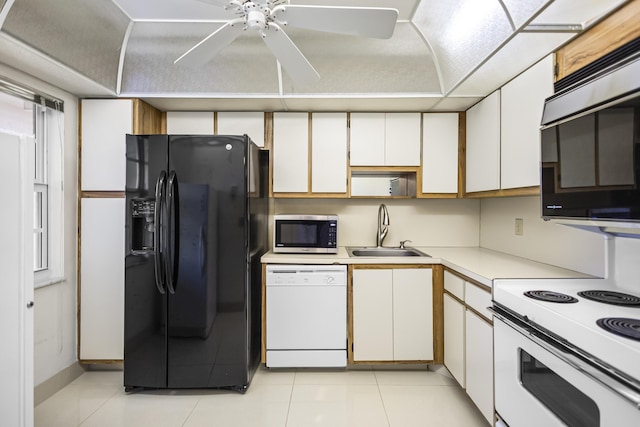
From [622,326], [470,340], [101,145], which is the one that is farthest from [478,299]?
[101,145]

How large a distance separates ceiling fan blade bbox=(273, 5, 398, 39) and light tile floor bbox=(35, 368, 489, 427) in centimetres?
211

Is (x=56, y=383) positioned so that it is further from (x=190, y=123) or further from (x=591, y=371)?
(x=591, y=371)

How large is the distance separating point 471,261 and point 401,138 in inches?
46.4

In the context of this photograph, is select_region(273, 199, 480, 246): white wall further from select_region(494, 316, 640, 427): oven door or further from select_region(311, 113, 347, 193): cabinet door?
select_region(494, 316, 640, 427): oven door

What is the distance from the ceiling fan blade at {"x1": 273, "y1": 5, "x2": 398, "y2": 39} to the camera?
1.22m

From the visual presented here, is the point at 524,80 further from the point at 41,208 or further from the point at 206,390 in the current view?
the point at 41,208

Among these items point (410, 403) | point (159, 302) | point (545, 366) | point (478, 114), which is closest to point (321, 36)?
point (478, 114)

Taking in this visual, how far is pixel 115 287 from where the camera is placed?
7.70 ft

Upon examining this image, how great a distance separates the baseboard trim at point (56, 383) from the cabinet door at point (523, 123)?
3.35 metres

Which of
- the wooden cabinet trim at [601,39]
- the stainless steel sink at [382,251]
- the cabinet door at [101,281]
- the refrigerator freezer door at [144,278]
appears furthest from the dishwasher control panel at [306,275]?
the wooden cabinet trim at [601,39]

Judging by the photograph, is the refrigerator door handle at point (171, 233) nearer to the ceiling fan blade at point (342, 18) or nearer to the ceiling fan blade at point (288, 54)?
the ceiling fan blade at point (288, 54)

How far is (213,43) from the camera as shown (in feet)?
4.99

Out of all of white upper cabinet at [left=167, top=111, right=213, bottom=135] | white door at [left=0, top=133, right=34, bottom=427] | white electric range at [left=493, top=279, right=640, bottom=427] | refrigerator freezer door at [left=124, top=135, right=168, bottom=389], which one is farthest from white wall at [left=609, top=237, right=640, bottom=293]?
white upper cabinet at [left=167, top=111, right=213, bottom=135]

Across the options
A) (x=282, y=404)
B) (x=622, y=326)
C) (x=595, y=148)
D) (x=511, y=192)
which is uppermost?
(x=595, y=148)
